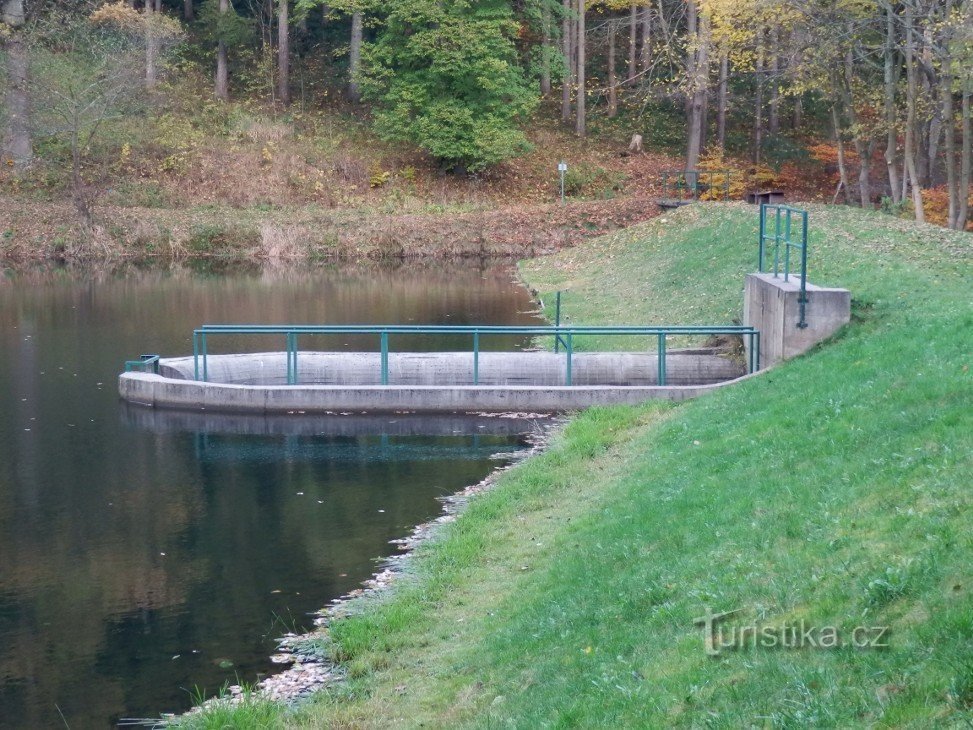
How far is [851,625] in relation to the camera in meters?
6.66

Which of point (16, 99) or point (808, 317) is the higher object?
point (16, 99)

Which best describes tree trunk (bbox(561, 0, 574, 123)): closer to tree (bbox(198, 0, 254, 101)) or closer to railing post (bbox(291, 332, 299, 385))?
tree (bbox(198, 0, 254, 101))

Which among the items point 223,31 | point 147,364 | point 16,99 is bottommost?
point 147,364

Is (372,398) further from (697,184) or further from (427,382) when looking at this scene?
(697,184)

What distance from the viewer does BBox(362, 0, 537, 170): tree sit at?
52.7 m

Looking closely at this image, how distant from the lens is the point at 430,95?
177ft

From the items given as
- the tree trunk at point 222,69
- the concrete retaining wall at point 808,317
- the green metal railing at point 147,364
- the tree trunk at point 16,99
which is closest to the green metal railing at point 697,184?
the tree trunk at point 222,69

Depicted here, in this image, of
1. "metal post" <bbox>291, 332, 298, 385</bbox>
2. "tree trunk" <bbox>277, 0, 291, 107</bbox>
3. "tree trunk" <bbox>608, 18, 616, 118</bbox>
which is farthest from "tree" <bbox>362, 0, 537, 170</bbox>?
"metal post" <bbox>291, 332, 298, 385</bbox>

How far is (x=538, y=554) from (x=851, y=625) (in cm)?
512

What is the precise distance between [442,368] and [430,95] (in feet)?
113

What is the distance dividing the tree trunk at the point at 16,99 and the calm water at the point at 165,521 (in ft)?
83.6

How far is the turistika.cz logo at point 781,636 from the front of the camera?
6.45 m

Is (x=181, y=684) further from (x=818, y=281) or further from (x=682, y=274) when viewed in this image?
(x=682, y=274)

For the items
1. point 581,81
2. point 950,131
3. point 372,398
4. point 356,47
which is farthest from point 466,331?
point 356,47
